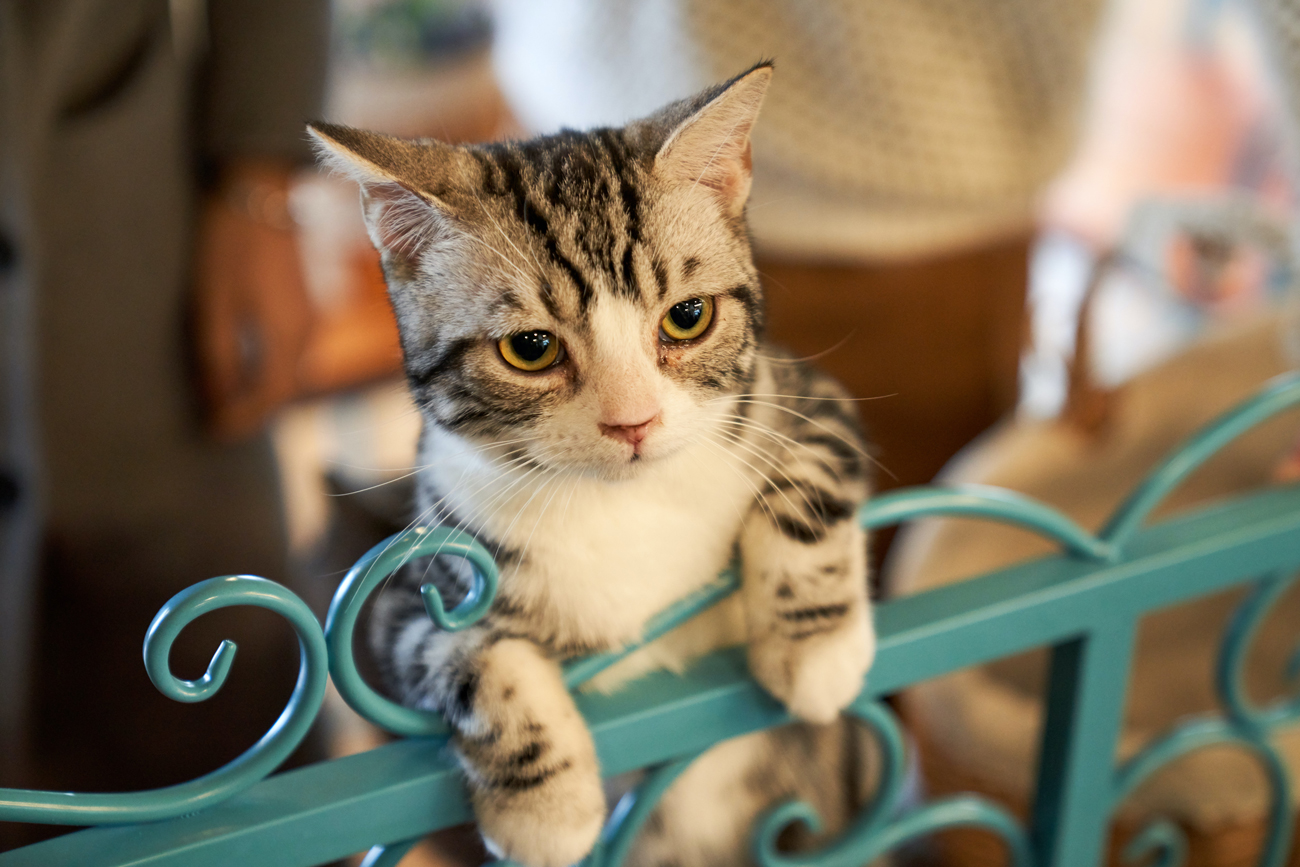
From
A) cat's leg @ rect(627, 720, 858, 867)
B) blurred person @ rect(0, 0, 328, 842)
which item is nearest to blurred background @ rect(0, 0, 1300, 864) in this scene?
blurred person @ rect(0, 0, 328, 842)

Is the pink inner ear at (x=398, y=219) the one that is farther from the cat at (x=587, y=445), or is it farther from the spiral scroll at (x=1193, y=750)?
the spiral scroll at (x=1193, y=750)

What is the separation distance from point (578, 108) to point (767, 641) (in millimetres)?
775

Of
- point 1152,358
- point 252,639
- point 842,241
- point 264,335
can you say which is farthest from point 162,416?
point 1152,358

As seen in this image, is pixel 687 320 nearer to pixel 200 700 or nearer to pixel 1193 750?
pixel 200 700

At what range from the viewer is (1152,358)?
1.27 metres

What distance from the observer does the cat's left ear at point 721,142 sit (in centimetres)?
49

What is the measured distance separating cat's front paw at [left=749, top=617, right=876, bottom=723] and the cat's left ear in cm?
26

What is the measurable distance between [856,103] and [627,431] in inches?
26.9

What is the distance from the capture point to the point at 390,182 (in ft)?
1.55

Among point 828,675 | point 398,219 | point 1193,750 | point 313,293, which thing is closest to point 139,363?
point 313,293

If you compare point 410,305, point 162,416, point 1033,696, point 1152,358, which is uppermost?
point 410,305

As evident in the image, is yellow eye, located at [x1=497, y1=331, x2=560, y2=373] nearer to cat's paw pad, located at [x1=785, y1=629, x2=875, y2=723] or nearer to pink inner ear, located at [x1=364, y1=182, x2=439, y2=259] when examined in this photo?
pink inner ear, located at [x1=364, y1=182, x2=439, y2=259]

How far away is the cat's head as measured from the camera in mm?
498

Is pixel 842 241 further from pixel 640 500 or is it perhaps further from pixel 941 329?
pixel 640 500
